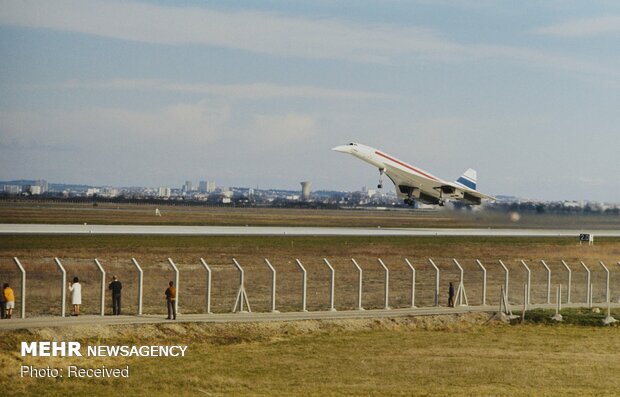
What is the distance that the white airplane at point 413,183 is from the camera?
79.2m

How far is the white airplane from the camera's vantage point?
260 ft

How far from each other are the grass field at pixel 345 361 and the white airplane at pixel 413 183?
43.5 metres

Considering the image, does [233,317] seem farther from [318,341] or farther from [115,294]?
[115,294]

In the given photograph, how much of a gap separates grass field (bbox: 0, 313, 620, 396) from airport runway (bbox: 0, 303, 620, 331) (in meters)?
0.49

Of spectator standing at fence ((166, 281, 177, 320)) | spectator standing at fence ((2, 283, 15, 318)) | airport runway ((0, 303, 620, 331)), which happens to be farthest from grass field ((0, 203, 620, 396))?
spectator standing at fence ((2, 283, 15, 318))

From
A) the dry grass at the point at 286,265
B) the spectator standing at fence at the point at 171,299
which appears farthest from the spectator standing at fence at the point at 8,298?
the spectator standing at fence at the point at 171,299

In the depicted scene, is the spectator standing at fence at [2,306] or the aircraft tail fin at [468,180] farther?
the aircraft tail fin at [468,180]

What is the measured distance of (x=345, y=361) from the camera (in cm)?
2900

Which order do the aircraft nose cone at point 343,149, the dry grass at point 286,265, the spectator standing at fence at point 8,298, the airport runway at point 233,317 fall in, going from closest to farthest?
1. the airport runway at point 233,317
2. the spectator standing at fence at point 8,298
3. the dry grass at point 286,265
4. the aircraft nose cone at point 343,149

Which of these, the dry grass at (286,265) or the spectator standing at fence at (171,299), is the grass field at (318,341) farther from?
the spectator standing at fence at (171,299)

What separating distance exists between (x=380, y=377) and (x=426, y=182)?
189ft

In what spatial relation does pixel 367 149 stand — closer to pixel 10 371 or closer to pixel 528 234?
pixel 528 234

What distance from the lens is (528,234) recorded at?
9225 cm

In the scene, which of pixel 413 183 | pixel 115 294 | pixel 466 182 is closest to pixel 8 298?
pixel 115 294
